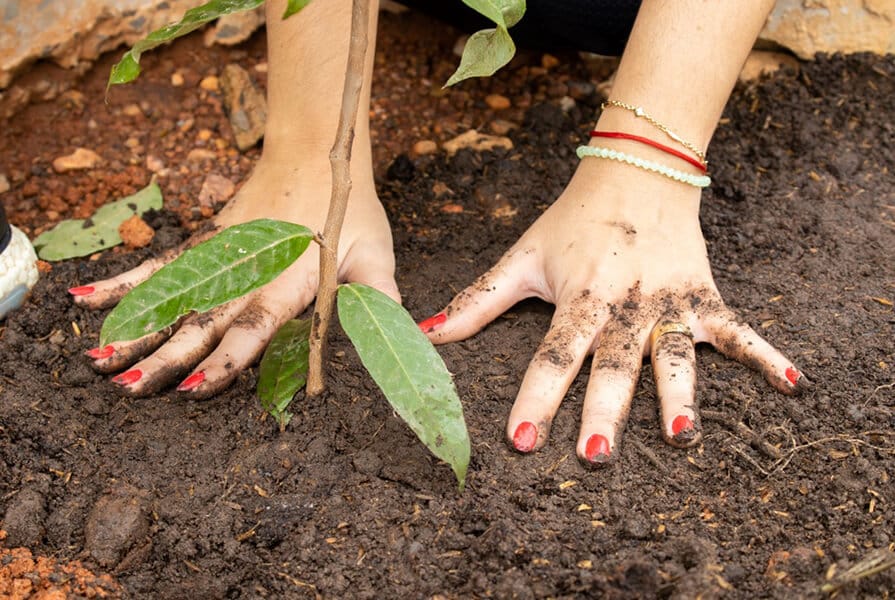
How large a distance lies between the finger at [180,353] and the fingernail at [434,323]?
331 mm

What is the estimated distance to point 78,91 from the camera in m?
2.33

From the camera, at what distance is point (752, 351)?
1.55 meters

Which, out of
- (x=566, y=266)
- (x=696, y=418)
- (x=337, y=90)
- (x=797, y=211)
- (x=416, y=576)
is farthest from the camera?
A: (x=797, y=211)

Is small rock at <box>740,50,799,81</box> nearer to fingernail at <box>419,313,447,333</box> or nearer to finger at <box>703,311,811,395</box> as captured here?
finger at <box>703,311,811,395</box>

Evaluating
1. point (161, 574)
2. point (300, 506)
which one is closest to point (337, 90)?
point (300, 506)

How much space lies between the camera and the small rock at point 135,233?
2.00m

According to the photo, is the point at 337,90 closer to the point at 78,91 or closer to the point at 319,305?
the point at 319,305

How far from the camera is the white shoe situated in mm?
1760

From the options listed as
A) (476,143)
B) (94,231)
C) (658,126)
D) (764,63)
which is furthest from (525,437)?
(764,63)

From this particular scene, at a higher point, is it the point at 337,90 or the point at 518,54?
the point at 337,90

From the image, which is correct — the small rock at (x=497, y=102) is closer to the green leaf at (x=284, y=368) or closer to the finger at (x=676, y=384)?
the finger at (x=676, y=384)

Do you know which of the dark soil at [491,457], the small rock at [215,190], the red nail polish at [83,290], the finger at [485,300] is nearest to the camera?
the dark soil at [491,457]

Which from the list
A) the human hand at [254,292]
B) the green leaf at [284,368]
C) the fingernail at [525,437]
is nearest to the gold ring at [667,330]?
the fingernail at [525,437]

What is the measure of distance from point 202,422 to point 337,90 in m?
0.68
